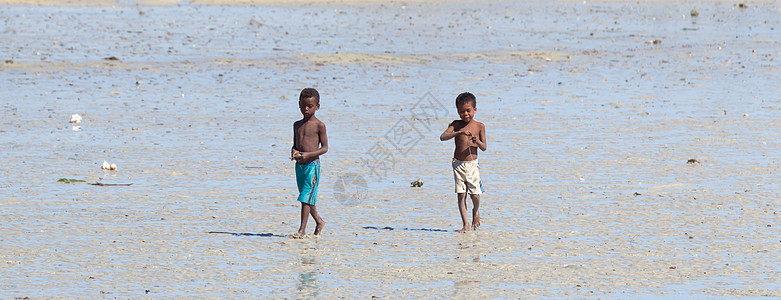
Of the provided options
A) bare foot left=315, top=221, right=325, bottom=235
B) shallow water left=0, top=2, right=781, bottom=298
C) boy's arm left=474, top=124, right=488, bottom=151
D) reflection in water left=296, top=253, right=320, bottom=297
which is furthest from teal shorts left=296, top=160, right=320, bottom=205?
boy's arm left=474, top=124, right=488, bottom=151

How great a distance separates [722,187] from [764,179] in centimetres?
57

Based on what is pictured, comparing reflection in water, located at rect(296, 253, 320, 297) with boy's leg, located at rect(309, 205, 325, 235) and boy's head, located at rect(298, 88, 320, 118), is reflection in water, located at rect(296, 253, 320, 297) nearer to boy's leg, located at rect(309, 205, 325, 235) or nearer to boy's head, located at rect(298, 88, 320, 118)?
boy's leg, located at rect(309, 205, 325, 235)

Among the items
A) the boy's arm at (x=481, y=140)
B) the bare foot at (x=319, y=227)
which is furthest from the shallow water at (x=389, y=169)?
the boy's arm at (x=481, y=140)

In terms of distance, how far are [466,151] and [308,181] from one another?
44.4 inches

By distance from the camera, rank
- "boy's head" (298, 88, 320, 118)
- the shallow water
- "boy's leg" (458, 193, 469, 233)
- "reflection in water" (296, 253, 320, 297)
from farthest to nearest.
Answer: "boy's leg" (458, 193, 469, 233) → "boy's head" (298, 88, 320, 118) → the shallow water → "reflection in water" (296, 253, 320, 297)

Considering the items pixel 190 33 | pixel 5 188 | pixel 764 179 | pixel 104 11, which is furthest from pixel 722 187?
pixel 104 11

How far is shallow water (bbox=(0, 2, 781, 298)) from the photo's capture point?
6.77m

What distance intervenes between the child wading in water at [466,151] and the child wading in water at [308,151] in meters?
0.86

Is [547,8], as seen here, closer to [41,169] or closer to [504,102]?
[504,102]

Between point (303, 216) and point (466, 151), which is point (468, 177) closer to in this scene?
point (466, 151)

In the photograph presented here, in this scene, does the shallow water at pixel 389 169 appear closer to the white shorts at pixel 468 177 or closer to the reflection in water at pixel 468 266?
the reflection in water at pixel 468 266

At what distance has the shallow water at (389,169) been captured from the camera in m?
6.77

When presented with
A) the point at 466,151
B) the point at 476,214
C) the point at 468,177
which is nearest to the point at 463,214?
the point at 476,214

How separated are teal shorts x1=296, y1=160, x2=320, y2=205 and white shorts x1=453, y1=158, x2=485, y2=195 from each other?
1.00 meters
